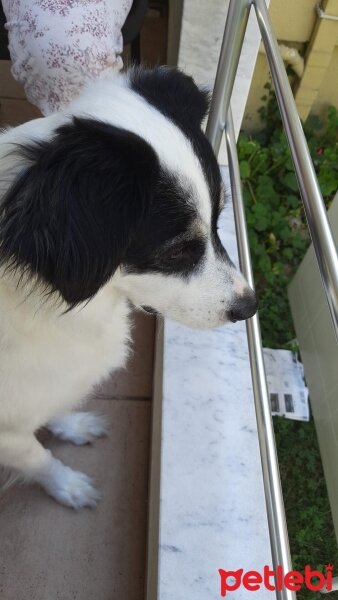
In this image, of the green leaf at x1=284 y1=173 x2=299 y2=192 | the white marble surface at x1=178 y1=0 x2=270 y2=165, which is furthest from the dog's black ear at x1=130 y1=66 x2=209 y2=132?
the green leaf at x1=284 y1=173 x2=299 y2=192

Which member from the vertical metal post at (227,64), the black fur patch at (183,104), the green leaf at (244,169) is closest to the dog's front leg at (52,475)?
the black fur patch at (183,104)

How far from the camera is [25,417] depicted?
1.09 m

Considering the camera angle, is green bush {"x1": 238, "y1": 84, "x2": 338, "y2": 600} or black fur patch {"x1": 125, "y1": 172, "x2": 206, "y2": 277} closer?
black fur patch {"x1": 125, "y1": 172, "x2": 206, "y2": 277}

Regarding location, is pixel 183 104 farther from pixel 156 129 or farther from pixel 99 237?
pixel 99 237

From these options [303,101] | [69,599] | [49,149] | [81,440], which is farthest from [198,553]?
[303,101]

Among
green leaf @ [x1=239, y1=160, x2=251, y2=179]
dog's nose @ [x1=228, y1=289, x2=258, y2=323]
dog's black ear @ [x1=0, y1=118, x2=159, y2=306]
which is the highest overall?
dog's black ear @ [x1=0, y1=118, x2=159, y2=306]

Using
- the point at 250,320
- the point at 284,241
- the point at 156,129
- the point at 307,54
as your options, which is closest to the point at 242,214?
the point at 250,320

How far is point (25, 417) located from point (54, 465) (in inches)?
15.3

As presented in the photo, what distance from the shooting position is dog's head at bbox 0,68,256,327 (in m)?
0.73

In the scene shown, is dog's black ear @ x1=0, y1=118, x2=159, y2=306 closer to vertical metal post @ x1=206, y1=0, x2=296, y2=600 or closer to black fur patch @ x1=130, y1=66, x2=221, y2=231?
black fur patch @ x1=130, y1=66, x2=221, y2=231

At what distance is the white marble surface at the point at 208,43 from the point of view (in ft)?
5.62

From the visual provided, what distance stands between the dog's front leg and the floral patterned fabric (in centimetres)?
94

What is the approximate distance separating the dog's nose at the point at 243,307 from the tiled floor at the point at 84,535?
69 centimetres

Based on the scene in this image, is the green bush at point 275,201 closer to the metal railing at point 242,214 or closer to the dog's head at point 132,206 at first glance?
the metal railing at point 242,214
